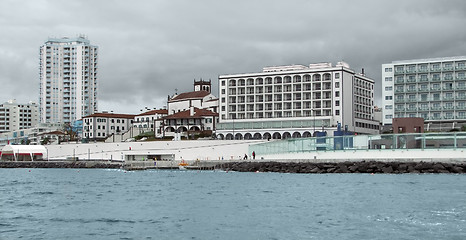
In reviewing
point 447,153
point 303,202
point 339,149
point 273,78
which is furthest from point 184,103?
point 303,202

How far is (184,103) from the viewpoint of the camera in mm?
182500

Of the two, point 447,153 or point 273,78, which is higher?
point 273,78

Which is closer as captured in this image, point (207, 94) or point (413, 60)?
point (413, 60)

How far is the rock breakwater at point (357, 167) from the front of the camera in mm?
73562

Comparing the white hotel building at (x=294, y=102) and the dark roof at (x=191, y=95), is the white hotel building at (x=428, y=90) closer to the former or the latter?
the white hotel building at (x=294, y=102)

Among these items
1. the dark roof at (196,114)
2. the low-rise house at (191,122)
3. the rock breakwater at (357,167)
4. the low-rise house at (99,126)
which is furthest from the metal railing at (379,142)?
the low-rise house at (99,126)

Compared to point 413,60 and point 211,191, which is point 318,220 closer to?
point 211,191

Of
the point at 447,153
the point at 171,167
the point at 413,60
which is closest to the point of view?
the point at 447,153

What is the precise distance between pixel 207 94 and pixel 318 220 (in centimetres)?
15330

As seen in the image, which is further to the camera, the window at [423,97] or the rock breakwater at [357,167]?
the window at [423,97]

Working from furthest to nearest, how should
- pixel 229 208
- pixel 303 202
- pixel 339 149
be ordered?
pixel 339 149 → pixel 303 202 → pixel 229 208

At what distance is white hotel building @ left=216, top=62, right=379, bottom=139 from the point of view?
491 feet

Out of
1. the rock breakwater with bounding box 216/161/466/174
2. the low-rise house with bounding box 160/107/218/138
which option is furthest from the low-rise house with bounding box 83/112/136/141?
the rock breakwater with bounding box 216/161/466/174

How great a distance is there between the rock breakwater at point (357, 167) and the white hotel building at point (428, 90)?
6891cm
